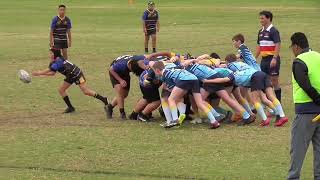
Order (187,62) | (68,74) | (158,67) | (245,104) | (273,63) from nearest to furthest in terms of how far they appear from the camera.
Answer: (158,67)
(187,62)
(245,104)
(273,63)
(68,74)

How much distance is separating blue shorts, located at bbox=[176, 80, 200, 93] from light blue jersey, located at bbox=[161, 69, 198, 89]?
0.18 feet

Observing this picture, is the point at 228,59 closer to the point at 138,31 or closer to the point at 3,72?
the point at 3,72

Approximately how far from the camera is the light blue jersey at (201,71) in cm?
1309

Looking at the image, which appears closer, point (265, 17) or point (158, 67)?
point (158, 67)

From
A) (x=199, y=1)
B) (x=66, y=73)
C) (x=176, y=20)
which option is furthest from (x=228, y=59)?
(x=199, y=1)

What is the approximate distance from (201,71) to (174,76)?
62 cm

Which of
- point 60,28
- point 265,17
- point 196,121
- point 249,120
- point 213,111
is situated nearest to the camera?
point 249,120

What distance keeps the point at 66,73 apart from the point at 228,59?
3.48 metres

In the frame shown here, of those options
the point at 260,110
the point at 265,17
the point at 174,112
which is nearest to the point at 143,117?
the point at 174,112

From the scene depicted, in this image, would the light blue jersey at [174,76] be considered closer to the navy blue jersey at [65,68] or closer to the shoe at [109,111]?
the shoe at [109,111]

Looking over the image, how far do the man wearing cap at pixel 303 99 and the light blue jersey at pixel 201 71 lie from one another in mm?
4457

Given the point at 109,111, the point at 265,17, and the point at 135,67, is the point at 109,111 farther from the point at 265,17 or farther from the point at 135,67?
the point at 265,17

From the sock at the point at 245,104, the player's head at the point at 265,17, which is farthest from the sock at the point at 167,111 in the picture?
the player's head at the point at 265,17

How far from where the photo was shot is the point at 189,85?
1275cm
